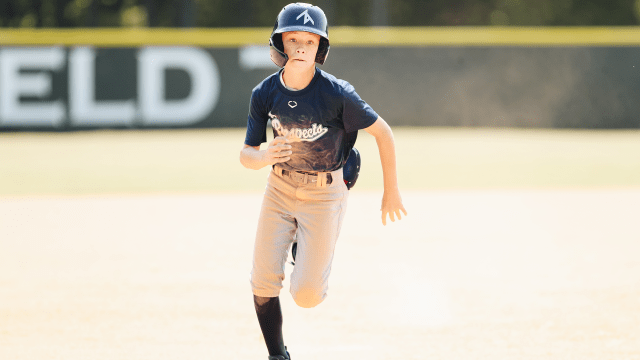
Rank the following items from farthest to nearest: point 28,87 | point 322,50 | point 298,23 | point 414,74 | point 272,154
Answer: point 414,74 → point 28,87 → point 322,50 → point 298,23 → point 272,154

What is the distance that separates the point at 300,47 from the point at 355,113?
0.39m

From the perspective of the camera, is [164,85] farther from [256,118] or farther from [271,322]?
[271,322]

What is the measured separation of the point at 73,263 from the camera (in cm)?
653

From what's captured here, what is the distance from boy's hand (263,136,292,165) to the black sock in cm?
69

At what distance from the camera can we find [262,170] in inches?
511

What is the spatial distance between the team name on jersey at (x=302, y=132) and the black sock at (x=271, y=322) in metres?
0.78

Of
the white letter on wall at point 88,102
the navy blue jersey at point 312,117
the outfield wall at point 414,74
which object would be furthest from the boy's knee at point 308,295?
the white letter on wall at point 88,102

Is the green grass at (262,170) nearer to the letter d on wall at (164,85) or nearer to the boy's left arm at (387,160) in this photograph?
the letter d on wall at (164,85)

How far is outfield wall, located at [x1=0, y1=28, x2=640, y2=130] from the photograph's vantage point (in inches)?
696

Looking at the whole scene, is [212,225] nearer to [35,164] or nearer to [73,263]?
[73,263]

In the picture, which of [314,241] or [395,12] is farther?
[395,12]

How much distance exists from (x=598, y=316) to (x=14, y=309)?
358cm

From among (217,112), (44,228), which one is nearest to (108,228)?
(44,228)

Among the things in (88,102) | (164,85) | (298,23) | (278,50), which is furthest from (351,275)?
(88,102)
